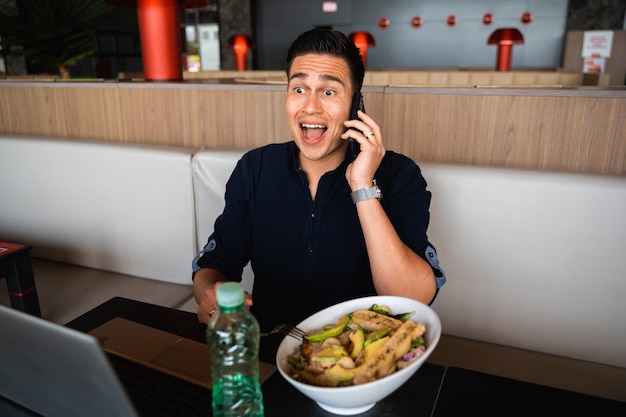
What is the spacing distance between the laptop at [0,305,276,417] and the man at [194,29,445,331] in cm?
Result: 16

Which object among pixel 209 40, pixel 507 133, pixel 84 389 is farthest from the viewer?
pixel 209 40

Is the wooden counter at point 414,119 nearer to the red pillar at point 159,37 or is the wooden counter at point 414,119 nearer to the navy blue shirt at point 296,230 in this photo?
the red pillar at point 159,37

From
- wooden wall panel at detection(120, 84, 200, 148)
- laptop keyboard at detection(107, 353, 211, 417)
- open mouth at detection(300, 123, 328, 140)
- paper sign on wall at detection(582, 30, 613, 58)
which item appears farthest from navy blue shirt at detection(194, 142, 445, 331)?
paper sign on wall at detection(582, 30, 613, 58)

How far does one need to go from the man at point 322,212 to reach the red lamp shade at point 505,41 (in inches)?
204

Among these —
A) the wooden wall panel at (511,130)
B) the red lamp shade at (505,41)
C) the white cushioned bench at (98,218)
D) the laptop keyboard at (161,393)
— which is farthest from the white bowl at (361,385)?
the red lamp shade at (505,41)

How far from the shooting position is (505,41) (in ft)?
18.8

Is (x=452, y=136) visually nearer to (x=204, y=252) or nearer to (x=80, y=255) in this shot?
(x=204, y=252)

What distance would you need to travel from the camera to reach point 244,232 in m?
1.34

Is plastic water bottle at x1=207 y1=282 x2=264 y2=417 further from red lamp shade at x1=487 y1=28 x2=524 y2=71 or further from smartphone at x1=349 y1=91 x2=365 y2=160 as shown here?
red lamp shade at x1=487 y1=28 x2=524 y2=71

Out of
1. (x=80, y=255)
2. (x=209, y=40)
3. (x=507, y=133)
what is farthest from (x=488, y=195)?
(x=209, y=40)

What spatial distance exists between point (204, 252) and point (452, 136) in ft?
2.95

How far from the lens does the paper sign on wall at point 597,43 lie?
7879 millimetres

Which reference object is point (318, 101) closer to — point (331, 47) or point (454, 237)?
point (331, 47)

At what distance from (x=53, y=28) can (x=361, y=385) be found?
13.7 ft
